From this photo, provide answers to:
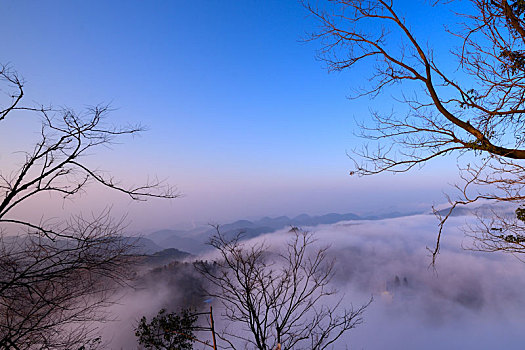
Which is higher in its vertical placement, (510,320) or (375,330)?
(375,330)

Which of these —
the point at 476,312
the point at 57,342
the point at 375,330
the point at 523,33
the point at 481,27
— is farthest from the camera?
the point at 476,312

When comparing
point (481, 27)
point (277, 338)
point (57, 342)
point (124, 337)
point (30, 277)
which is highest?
point (481, 27)

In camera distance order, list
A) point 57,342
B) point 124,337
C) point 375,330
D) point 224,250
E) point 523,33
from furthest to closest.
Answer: point 375,330, point 124,337, point 224,250, point 57,342, point 523,33

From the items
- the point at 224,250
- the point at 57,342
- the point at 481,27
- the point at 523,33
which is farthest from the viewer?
the point at 224,250

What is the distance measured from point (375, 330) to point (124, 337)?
14866 centimetres

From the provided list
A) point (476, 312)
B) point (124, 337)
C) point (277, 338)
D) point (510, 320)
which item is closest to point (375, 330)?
point (476, 312)

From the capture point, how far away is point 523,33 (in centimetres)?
252

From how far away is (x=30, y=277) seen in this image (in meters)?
2.94

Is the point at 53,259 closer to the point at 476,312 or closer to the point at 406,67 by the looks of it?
the point at 406,67

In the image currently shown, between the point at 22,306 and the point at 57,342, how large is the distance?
53.7 inches

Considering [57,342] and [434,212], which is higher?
[434,212]

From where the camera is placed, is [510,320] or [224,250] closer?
[224,250]

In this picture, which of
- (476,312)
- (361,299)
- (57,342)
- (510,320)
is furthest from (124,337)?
(510,320)

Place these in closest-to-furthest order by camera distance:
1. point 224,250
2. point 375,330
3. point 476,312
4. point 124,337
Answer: point 224,250 → point 124,337 → point 375,330 → point 476,312
